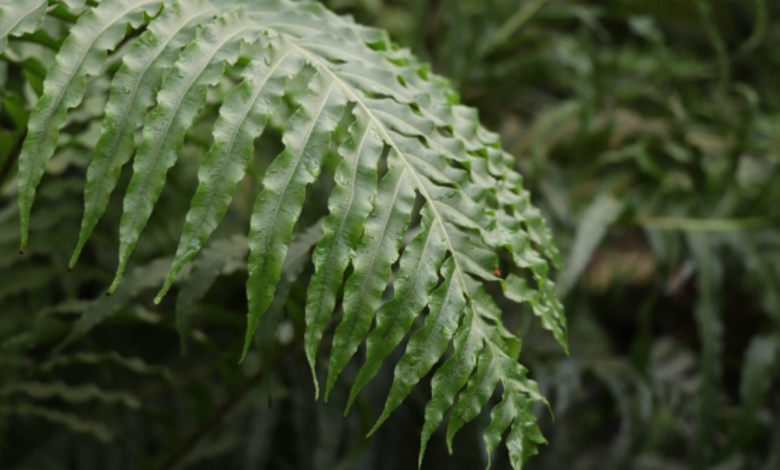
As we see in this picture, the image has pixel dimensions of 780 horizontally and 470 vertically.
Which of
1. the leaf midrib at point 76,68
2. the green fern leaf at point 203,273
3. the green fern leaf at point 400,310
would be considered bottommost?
the green fern leaf at point 203,273

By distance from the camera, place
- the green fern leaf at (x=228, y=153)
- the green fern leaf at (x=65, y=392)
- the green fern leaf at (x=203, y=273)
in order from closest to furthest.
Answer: the green fern leaf at (x=228, y=153), the green fern leaf at (x=203, y=273), the green fern leaf at (x=65, y=392)

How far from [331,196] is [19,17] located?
0.89 ft

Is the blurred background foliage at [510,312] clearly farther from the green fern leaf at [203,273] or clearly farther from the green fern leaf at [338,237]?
the green fern leaf at [338,237]

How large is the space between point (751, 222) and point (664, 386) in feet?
0.96

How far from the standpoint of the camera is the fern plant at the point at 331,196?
50cm

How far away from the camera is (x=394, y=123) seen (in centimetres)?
58

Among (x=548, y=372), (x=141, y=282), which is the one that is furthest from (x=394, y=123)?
(x=548, y=372)

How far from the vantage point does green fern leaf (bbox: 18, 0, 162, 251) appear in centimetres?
50

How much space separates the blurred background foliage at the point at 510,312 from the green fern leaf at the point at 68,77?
157mm

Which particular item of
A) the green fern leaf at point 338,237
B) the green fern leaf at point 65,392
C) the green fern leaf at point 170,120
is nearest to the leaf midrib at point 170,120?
the green fern leaf at point 170,120

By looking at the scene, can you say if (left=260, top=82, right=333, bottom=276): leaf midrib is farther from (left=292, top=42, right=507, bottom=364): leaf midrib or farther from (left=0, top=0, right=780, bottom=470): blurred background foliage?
(left=0, top=0, right=780, bottom=470): blurred background foliage

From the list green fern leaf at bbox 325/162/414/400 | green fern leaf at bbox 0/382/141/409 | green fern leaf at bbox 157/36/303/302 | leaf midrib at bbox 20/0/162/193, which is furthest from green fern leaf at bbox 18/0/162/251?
green fern leaf at bbox 0/382/141/409

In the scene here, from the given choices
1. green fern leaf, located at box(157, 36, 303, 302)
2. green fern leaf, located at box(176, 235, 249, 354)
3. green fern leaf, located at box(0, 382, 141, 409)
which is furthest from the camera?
green fern leaf, located at box(0, 382, 141, 409)

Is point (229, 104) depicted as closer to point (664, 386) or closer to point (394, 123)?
point (394, 123)
